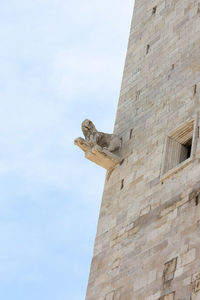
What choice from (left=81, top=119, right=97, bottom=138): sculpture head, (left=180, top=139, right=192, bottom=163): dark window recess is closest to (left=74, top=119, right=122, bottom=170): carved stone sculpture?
(left=81, top=119, right=97, bottom=138): sculpture head

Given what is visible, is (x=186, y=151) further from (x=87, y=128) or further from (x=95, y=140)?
(x=87, y=128)

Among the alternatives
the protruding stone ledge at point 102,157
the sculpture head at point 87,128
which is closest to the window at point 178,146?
the protruding stone ledge at point 102,157

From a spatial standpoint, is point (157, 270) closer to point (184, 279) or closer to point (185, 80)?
point (184, 279)

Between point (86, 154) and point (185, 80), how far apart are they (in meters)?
2.55

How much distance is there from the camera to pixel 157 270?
13164mm

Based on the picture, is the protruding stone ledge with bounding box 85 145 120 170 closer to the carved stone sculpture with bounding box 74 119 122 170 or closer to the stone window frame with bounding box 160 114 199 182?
the carved stone sculpture with bounding box 74 119 122 170

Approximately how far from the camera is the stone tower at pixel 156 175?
13086 mm

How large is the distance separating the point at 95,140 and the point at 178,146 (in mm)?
2149

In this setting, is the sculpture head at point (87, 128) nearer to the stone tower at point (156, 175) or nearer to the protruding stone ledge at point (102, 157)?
the protruding stone ledge at point (102, 157)

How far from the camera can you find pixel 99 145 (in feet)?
53.9

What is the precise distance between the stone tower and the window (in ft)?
0.06

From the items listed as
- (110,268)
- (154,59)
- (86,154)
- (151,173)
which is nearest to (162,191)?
(151,173)

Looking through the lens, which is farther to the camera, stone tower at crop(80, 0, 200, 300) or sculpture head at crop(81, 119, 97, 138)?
sculpture head at crop(81, 119, 97, 138)

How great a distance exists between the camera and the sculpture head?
1664 cm
